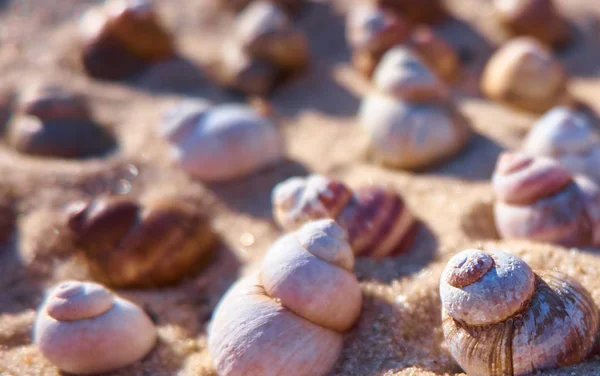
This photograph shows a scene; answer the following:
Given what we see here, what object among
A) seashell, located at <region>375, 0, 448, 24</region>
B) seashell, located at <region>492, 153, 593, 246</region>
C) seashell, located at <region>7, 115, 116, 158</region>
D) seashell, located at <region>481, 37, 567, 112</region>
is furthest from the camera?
seashell, located at <region>375, 0, 448, 24</region>

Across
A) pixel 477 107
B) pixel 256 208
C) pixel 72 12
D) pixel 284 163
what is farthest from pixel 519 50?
pixel 72 12

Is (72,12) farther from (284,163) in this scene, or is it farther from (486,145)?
(486,145)

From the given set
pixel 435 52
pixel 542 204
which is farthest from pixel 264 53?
pixel 542 204

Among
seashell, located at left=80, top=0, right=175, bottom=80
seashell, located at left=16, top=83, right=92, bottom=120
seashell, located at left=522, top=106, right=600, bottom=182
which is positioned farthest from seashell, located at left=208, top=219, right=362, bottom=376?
seashell, located at left=80, top=0, right=175, bottom=80

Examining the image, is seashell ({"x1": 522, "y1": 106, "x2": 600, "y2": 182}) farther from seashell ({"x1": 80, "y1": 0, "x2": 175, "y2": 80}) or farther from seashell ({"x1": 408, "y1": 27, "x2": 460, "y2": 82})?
seashell ({"x1": 80, "y1": 0, "x2": 175, "y2": 80})

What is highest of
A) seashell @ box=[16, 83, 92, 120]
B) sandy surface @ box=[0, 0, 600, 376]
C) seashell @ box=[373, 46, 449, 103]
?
seashell @ box=[16, 83, 92, 120]

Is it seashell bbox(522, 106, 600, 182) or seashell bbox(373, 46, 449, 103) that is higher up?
seashell bbox(373, 46, 449, 103)
